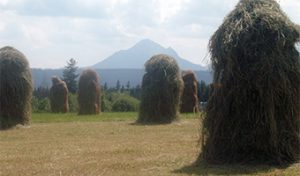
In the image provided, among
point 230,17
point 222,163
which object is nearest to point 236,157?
point 222,163

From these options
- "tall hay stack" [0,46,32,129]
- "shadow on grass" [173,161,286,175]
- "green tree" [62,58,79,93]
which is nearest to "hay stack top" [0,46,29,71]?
"tall hay stack" [0,46,32,129]

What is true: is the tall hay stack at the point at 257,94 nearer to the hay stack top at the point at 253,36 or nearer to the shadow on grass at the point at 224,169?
the hay stack top at the point at 253,36

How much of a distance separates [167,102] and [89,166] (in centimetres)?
1503

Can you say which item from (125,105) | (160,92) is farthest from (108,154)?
(125,105)

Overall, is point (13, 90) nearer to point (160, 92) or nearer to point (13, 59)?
point (13, 59)

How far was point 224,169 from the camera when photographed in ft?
37.2

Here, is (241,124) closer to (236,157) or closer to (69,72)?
(236,157)

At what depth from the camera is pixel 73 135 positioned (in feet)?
67.5

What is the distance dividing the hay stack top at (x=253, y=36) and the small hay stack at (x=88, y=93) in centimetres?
3022

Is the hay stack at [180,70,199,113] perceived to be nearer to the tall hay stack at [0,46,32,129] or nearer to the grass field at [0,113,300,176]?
the tall hay stack at [0,46,32,129]

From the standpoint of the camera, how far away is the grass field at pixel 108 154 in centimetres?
1140

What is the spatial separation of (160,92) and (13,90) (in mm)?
6579

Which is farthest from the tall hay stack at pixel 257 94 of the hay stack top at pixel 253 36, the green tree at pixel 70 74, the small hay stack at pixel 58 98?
the green tree at pixel 70 74

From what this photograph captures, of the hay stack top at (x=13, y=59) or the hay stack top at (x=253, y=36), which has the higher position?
the hay stack top at (x=13, y=59)
